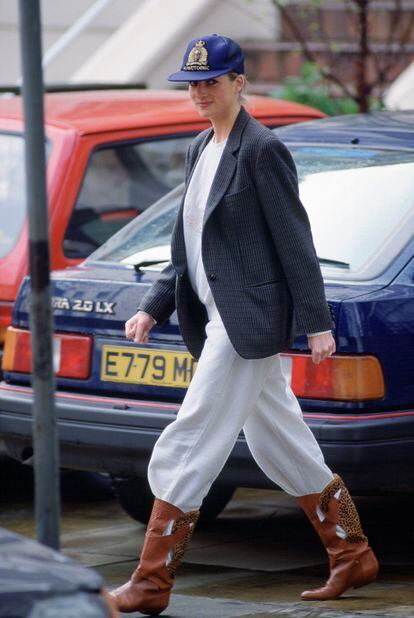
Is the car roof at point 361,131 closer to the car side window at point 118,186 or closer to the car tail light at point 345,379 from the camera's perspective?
the car side window at point 118,186

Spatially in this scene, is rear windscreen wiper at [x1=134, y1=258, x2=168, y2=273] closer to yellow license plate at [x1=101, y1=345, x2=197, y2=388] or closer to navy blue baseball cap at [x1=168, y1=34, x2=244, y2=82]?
yellow license plate at [x1=101, y1=345, x2=197, y2=388]

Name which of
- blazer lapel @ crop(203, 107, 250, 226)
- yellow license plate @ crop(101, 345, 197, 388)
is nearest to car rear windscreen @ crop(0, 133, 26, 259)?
yellow license plate @ crop(101, 345, 197, 388)

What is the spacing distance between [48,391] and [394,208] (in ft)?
8.44

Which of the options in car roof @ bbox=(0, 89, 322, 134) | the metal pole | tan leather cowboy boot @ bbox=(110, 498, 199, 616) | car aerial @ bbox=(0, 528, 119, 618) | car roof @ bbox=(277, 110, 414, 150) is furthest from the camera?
car roof @ bbox=(0, 89, 322, 134)

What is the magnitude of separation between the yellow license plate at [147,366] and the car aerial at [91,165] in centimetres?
119

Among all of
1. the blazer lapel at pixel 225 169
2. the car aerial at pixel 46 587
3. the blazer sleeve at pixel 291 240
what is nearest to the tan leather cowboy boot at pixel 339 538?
the blazer sleeve at pixel 291 240

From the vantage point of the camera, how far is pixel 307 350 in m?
5.46

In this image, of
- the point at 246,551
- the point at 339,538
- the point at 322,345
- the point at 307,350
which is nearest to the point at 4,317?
the point at 246,551

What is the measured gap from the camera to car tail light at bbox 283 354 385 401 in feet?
17.6

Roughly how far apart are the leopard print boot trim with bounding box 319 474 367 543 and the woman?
1 cm

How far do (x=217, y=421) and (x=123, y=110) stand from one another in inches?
117

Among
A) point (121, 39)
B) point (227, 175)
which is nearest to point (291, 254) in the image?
point (227, 175)

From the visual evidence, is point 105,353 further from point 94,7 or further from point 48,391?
point 94,7

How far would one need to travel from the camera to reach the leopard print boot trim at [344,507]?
5309 millimetres
